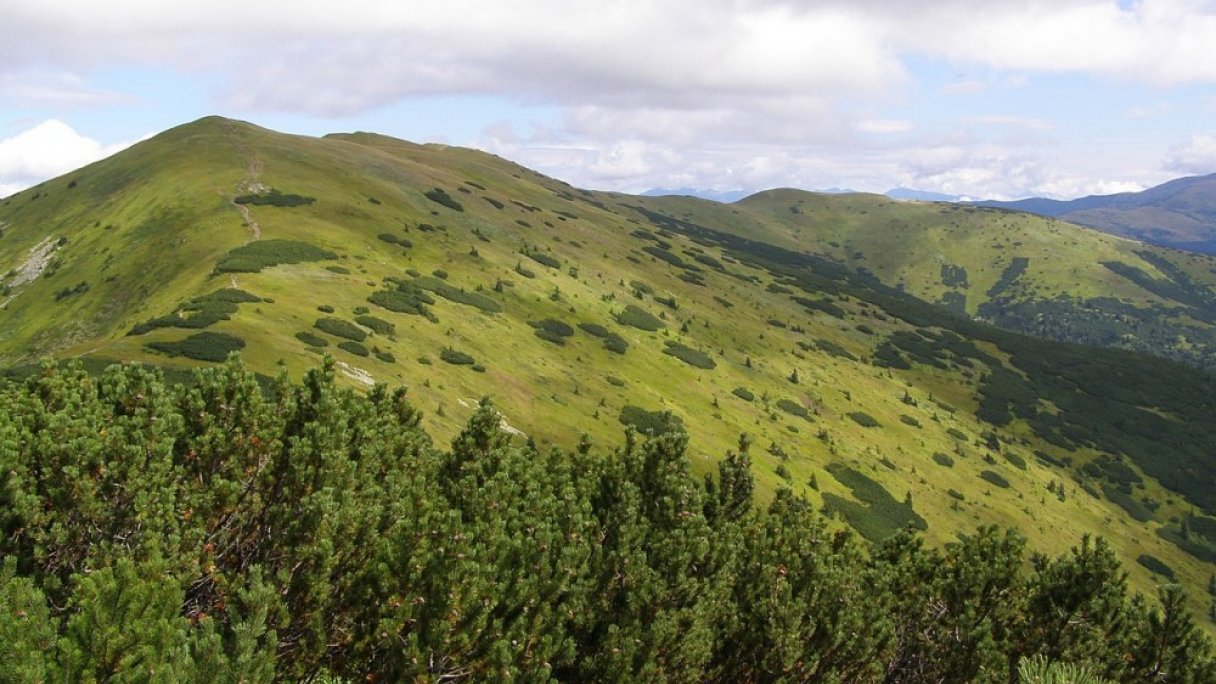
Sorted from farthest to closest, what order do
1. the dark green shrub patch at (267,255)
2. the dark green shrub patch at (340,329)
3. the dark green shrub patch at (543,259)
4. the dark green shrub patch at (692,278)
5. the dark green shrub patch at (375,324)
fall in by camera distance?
the dark green shrub patch at (692,278), the dark green shrub patch at (543,259), the dark green shrub patch at (267,255), the dark green shrub patch at (375,324), the dark green shrub patch at (340,329)

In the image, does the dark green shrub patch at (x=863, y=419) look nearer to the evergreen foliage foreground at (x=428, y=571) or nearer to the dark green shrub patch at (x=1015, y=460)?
the dark green shrub patch at (x=1015, y=460)

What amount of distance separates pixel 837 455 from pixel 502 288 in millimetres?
42580

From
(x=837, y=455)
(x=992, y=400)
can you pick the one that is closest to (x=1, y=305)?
(x=837, y=455)

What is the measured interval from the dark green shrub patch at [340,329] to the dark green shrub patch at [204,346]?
25.2 ft

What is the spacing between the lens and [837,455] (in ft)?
244

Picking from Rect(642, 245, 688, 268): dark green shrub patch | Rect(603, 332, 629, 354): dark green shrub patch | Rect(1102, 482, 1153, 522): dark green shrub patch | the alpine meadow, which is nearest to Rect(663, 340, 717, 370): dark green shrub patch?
the alpine meadow

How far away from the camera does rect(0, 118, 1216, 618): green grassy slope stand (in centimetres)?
5206

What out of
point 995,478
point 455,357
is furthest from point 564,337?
point 995,478

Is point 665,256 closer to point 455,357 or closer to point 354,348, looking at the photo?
point 455,357

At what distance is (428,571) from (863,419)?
284ft

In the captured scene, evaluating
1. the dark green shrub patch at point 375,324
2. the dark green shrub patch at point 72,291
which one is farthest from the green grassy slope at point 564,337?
the dark green shrub patch at point 72,291

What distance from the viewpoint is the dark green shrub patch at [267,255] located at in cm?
5752

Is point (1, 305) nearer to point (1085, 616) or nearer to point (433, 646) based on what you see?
point (433, 646)

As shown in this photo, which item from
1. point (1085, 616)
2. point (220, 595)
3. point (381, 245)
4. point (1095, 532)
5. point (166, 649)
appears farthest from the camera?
point (1095, 532)
